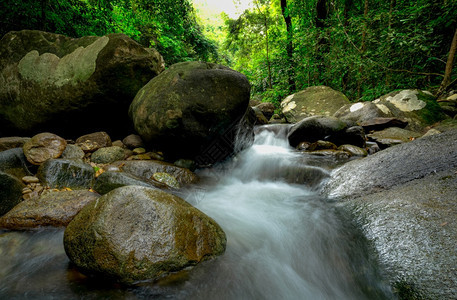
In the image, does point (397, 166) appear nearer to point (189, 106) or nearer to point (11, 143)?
point (189, 106)

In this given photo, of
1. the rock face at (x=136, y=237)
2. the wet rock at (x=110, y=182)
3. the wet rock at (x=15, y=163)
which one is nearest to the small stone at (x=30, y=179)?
the wet rock at (x=15, y=163)

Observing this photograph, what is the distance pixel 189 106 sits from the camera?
3.79 m

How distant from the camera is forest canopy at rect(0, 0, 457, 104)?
5.72 meters

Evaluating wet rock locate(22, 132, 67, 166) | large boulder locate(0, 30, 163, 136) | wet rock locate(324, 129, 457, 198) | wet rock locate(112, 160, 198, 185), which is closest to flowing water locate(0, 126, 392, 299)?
wet rock locate(324, 129, 457, 198)

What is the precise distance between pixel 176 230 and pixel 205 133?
2.56 metres

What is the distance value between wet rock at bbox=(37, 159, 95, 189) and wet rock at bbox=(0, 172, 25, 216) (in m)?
0.35

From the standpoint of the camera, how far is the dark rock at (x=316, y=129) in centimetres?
518

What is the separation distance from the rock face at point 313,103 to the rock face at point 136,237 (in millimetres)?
7845

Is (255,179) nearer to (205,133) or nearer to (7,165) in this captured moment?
(205,133)

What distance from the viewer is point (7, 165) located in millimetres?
3139

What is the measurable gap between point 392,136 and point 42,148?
302 inches

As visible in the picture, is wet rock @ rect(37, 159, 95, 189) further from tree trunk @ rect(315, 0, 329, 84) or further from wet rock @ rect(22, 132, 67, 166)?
tree trunk @ rect(315, 0, 329, 84)

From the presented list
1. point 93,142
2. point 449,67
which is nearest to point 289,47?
point 449,67

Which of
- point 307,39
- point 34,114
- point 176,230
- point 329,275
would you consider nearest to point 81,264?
point 176,230
